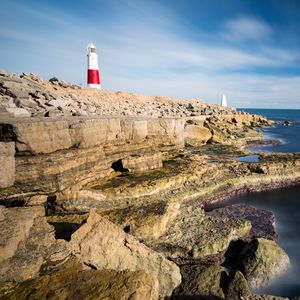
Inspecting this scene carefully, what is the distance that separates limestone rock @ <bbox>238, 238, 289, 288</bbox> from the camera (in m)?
8.16

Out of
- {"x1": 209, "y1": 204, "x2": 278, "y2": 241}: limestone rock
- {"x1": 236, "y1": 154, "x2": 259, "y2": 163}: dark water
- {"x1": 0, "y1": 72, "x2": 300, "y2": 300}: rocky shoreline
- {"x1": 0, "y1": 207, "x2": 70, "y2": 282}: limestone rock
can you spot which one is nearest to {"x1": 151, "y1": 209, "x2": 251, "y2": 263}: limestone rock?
{"x1": 0, "y1": 72, "x2": 300, "y2": 300}: rocky shoreline

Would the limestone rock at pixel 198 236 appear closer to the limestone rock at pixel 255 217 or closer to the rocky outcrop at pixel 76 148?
the limestone rock at pixel 255 217

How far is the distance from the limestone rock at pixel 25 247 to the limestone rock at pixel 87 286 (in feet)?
1.25

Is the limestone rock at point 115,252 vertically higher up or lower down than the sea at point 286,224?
higher up

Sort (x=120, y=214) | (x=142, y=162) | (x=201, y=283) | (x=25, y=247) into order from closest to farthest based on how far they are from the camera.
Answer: (x=25, y=247), (x=201, y=283), (x=120, y=214), (x=142, y=162)

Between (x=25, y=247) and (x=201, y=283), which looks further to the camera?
(x=201, y=283)

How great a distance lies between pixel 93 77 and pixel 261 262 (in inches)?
1385

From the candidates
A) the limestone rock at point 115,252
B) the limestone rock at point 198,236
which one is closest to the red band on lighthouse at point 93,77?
the limestone rock at point 198,236

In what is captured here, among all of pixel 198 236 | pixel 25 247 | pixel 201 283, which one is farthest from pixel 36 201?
pixel 201 283

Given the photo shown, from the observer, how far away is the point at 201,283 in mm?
7141

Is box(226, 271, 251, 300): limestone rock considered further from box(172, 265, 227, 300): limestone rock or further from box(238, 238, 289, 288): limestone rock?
box(238, 238, 289, 288): limestone rock

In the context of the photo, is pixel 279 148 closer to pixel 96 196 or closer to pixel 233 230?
pixel 233 230

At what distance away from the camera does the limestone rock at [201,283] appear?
6.79m

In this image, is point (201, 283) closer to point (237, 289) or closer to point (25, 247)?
point (237, 289)
